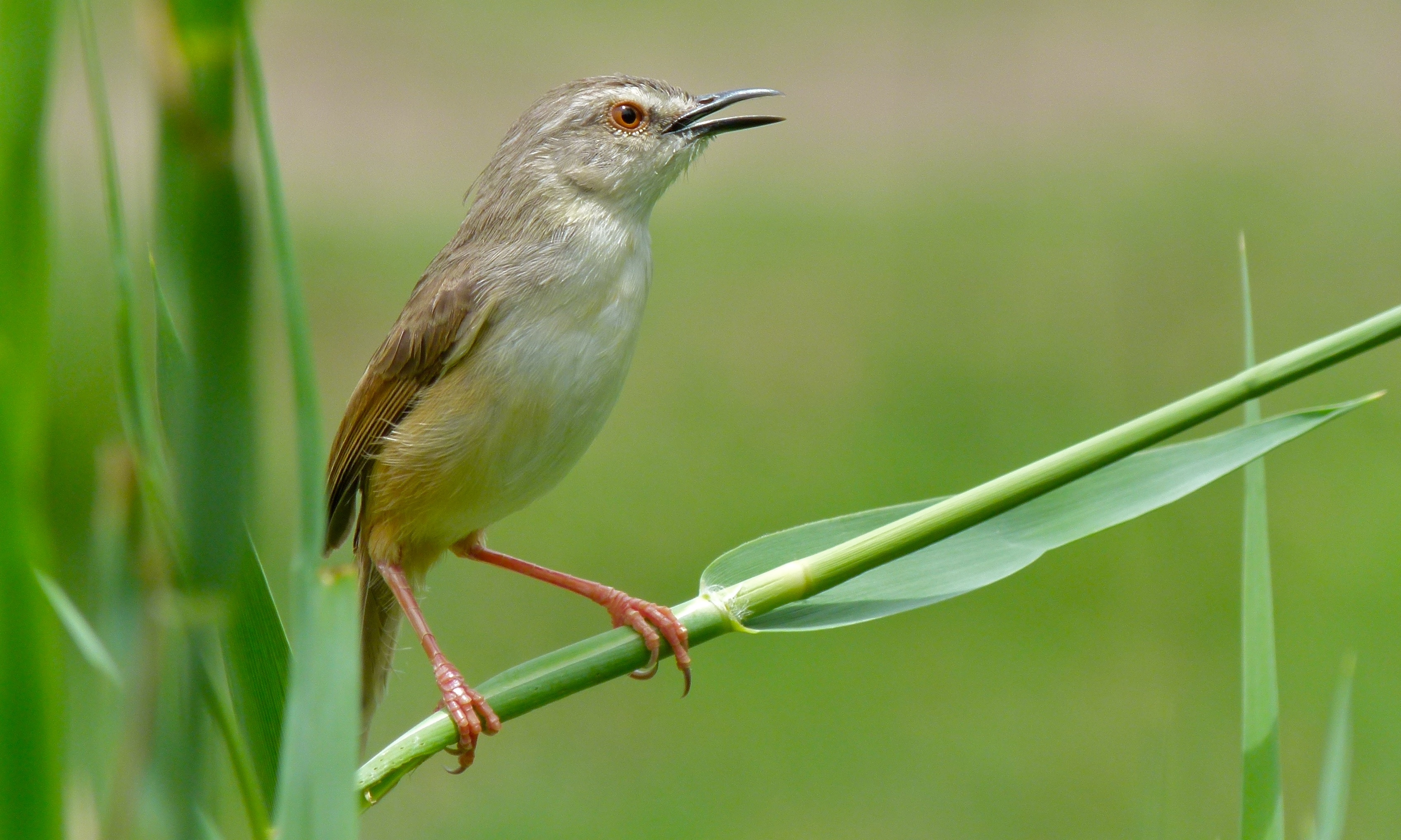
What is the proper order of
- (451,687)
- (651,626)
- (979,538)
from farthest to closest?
(451,687), (651,626), (979,538)

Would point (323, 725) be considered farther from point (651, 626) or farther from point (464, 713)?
point (464, 713)

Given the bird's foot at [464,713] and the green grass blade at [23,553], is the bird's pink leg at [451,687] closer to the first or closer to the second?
the bird's foot at [464,713]

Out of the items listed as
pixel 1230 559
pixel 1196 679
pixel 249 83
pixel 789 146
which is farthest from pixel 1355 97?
pixel 249 83

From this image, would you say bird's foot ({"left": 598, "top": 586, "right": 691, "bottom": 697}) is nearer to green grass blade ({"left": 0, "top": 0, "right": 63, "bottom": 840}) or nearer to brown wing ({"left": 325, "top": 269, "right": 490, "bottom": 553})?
brown wing ({"left": 325, "top": 269, "right": 490, "bottom": 553})

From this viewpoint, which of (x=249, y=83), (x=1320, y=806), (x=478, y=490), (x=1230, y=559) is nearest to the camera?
(x=249, y=83)

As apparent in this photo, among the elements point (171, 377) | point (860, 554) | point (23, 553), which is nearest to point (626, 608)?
point (860, 554)

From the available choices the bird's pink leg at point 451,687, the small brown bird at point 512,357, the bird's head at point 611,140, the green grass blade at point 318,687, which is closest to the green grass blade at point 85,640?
the green grass blade at point 318,687

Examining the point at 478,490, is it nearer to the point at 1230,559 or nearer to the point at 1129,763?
the point at 1129,763
